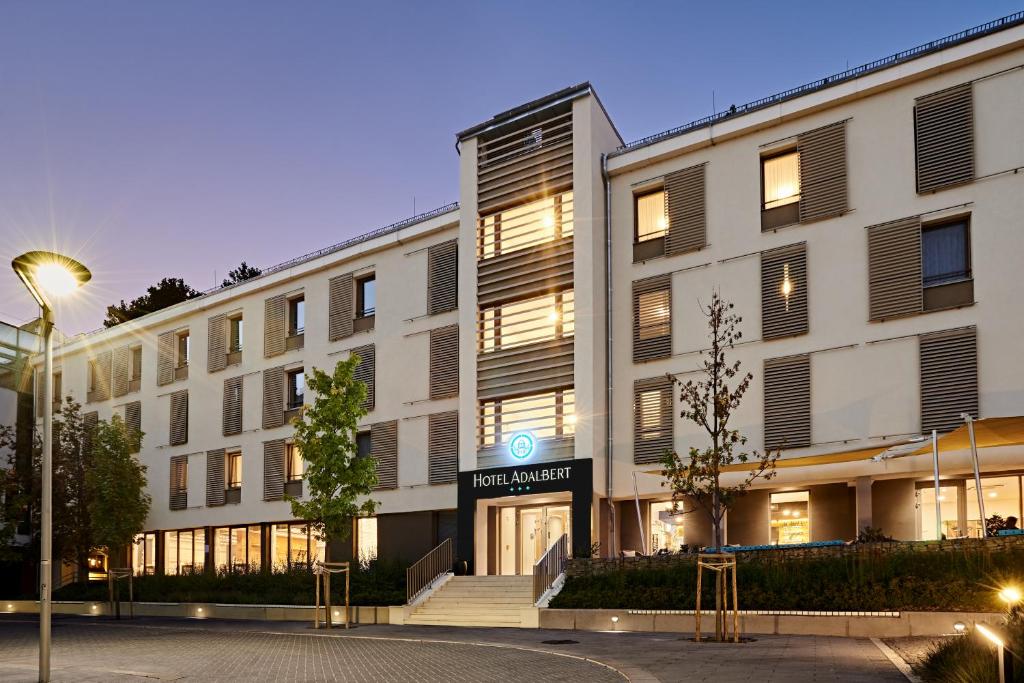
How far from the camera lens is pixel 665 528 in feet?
90.8

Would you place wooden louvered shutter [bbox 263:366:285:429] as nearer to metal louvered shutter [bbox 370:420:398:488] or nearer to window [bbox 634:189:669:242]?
metal louvered shutter [bbox 370:420:398:488]

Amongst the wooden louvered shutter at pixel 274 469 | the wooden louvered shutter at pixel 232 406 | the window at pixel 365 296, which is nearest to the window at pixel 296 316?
the window at pixel 365 296

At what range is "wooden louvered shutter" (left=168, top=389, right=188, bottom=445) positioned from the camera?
136 feet

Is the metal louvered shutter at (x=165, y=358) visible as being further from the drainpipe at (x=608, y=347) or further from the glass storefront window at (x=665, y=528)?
the glass storefront window at (x=665, y=528)

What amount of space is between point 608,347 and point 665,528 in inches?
200

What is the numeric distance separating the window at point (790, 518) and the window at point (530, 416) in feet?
18.5

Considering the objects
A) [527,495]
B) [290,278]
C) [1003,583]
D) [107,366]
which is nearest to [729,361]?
[527,495]

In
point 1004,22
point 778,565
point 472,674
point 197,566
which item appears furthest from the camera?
point 197,566

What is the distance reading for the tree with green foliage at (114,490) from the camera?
36.9 metres

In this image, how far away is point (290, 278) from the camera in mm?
37812

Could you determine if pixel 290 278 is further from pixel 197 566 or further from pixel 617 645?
pixel 617 645

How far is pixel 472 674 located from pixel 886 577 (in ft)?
28.4

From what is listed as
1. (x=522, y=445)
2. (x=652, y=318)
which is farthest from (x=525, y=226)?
(x=522, y=445)

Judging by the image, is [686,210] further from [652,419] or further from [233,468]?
[233,468]
